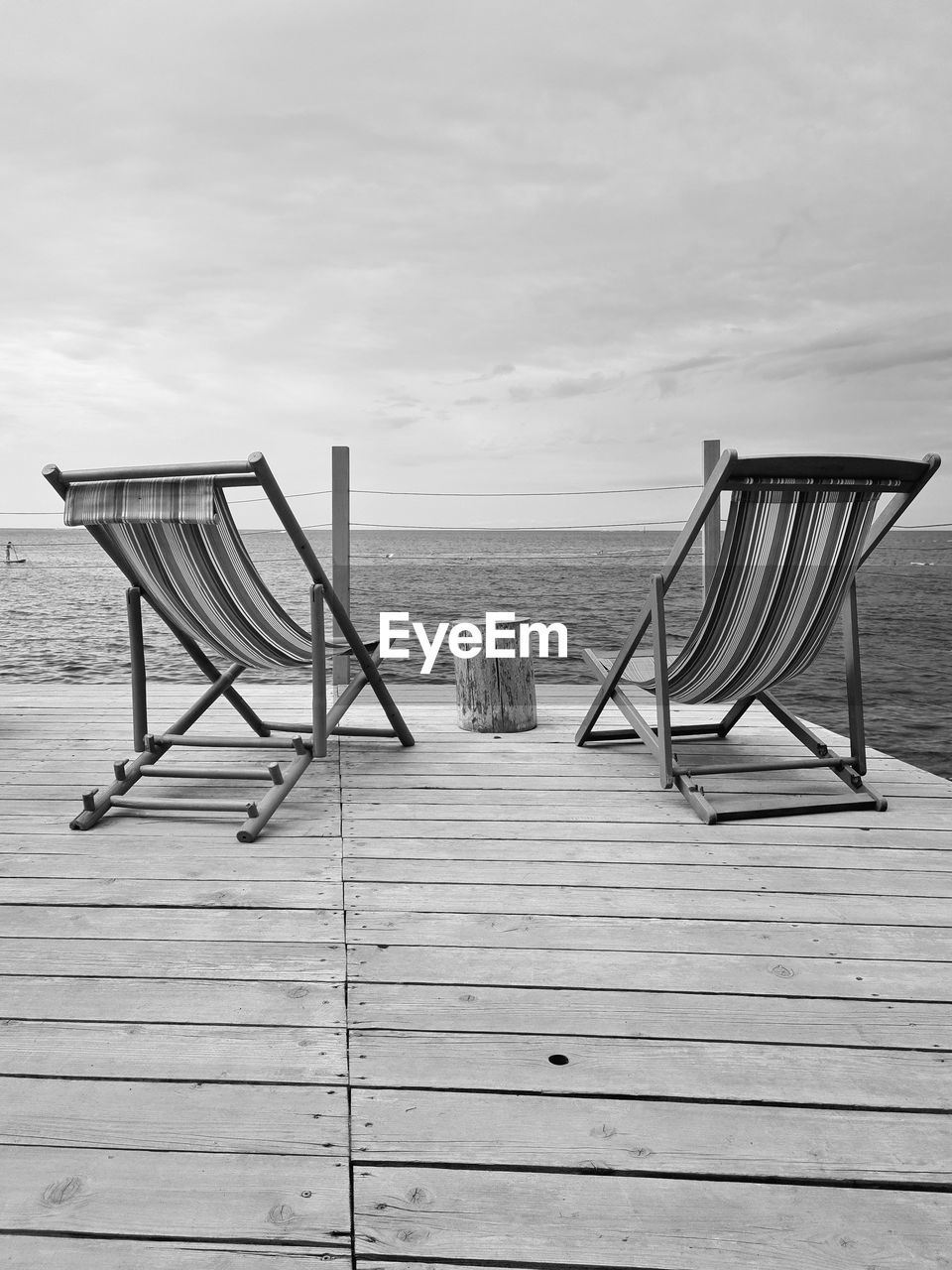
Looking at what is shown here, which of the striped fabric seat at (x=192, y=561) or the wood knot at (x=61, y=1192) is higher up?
the striped fabric seat at (x=192, y=561)

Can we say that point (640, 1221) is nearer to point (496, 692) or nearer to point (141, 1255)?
point (141, 1255)

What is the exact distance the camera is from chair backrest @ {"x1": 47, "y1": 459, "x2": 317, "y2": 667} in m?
2.42

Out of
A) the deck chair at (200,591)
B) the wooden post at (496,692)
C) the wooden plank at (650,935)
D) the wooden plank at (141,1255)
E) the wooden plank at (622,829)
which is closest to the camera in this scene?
the wooden plank at (141,1255)

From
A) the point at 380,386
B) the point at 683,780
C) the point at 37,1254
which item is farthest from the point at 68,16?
the point at 380,386

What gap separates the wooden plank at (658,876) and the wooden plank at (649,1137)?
2.58 feet

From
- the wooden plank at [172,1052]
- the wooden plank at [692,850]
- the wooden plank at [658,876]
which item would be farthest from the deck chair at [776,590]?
the wooden plank at [172,1052]

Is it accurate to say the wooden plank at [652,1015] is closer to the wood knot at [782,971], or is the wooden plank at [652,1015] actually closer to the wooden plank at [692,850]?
the wood knot at [782,971]

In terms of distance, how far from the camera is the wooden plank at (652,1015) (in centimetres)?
138

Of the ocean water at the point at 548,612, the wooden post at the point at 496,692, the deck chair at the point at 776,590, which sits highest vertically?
the deck chair at the point at 776,590

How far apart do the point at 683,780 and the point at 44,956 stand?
63.2 inches

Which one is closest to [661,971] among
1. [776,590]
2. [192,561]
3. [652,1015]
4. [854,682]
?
[652,1015]

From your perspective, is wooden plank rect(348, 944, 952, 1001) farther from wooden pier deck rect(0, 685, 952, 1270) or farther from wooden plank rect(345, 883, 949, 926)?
wooden plank rect(345, 883, 949, 926)

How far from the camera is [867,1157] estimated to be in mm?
1095

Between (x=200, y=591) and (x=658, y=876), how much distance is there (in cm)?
142
